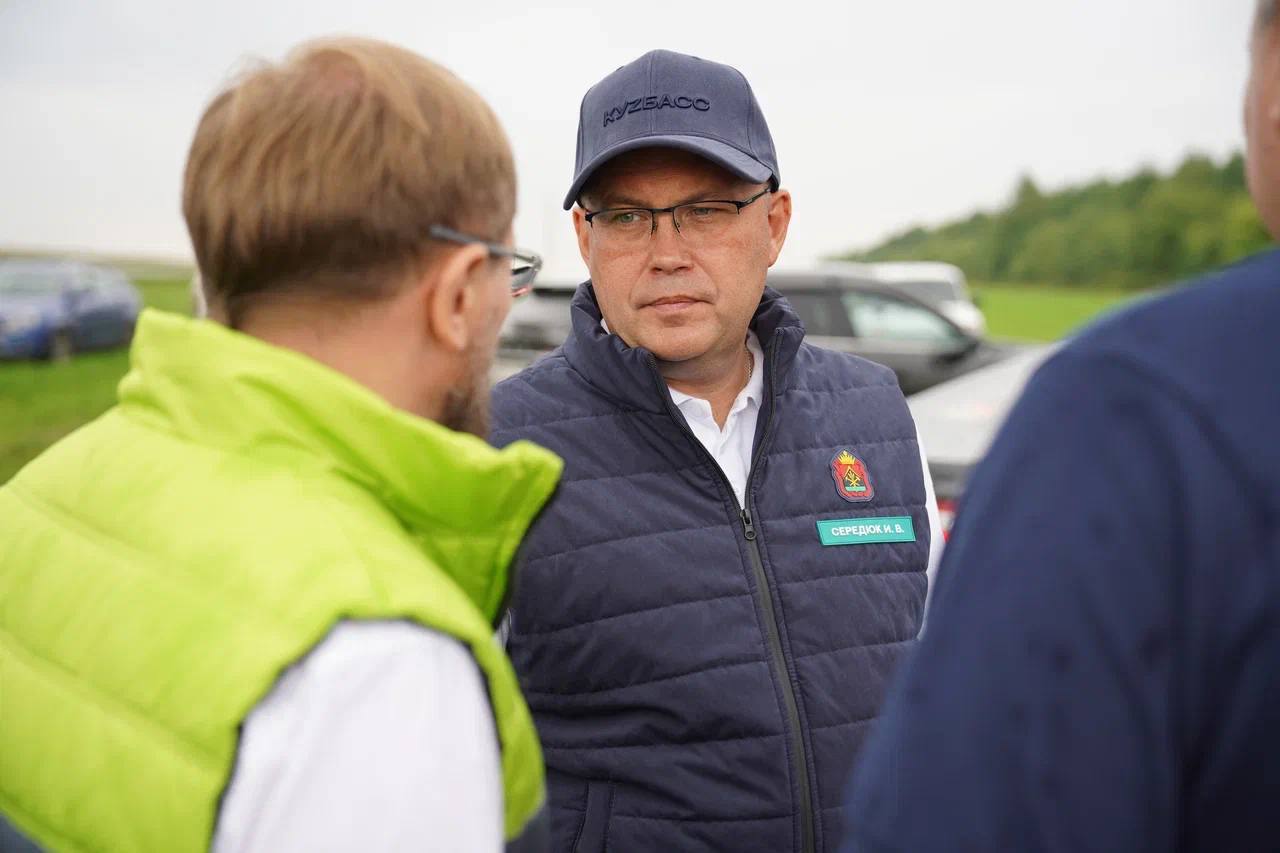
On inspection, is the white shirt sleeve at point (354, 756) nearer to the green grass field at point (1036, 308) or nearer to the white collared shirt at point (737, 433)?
the white collared shirt at point (737, 433)

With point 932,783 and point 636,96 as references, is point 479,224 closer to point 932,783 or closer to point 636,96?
point 932,783

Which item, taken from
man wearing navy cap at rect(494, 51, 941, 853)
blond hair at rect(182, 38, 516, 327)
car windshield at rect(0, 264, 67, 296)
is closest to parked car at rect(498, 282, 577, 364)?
man wearing navy cap at rect(494, 51, 941, 853)

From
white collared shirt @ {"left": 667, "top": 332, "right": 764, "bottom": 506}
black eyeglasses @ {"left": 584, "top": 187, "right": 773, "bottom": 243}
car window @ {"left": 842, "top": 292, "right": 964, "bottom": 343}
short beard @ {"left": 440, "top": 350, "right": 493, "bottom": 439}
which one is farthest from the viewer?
car window @ {"left": 842, "top": 292, "right": 964, "bottom": 343}

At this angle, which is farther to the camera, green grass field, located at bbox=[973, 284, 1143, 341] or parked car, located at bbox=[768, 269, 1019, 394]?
green grass field, located at bbox=[973, 284, 1143, 341]

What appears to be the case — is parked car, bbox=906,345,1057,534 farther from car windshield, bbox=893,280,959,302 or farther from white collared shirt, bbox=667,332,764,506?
car windshield, bbox=893,280,959,302

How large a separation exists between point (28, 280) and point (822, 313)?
47.2ft

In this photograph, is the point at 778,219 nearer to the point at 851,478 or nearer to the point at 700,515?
the point at 851,478

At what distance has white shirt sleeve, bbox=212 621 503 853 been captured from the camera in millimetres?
991

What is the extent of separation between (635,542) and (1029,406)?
4.09 feet

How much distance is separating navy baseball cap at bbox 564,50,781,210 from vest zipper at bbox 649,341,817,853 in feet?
1.35

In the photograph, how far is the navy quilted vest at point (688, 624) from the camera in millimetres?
1935

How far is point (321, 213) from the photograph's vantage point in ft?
3.87

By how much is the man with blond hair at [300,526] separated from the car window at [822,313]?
9.16 meters

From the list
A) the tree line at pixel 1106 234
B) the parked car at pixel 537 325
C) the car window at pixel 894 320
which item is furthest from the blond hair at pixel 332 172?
the tree line at pixel 1106 234
